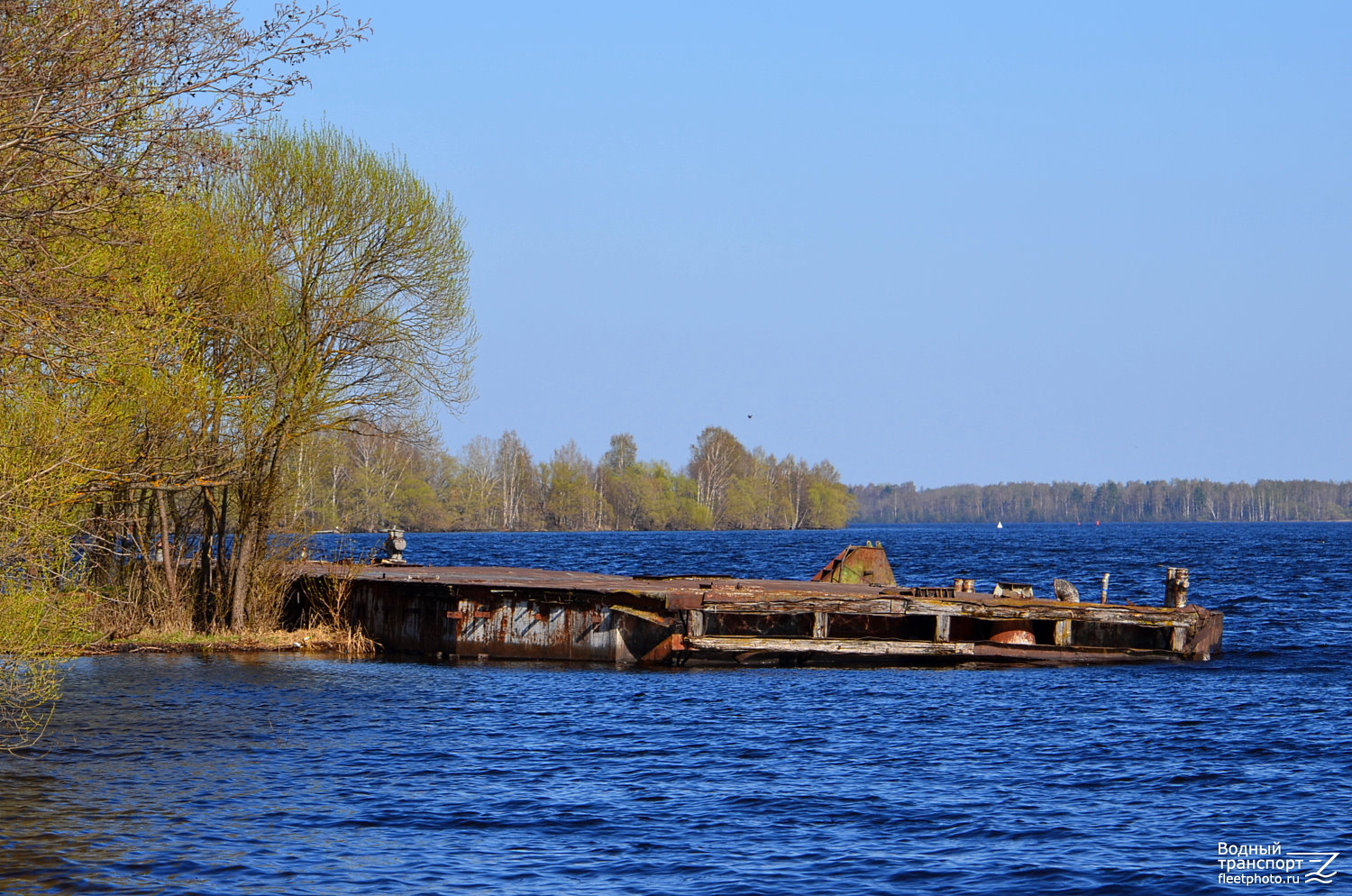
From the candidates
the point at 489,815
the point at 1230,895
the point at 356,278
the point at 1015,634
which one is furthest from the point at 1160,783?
the point at 356,278

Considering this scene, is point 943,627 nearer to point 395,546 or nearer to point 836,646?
point 836,646

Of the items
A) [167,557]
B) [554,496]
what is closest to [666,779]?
[167,557]

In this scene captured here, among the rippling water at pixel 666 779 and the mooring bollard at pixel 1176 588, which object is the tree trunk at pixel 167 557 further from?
the mooring bollard at pixel 1176 588

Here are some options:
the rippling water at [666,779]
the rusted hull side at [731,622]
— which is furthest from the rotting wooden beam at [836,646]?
the rippling water at [666,779]

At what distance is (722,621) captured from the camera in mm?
29297

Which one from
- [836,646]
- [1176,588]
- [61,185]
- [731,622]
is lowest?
[836,646]

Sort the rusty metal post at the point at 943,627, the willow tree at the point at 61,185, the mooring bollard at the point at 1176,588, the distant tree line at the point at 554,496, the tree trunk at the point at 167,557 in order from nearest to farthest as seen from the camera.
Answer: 1. the willow tree at the point at 61,185
2. the tree trunk at the point at 167,557
3. the rusty metal post at the point at 943,627
4. the mooring bollard at the point at 1176,588
5. the distant tree line at the point at 554,496

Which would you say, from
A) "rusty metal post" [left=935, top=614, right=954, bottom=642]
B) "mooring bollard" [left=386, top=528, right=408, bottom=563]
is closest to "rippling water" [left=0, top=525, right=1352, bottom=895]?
"rusty metal post" [left=935, top=614, right=954, bottom=642]

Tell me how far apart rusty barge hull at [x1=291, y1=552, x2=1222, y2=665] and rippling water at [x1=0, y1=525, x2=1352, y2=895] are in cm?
65

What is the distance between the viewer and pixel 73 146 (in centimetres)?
1179

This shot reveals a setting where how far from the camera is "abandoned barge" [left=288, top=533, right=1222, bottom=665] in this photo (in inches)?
1091

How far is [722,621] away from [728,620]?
17cm

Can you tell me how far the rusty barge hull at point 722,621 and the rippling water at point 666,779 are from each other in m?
0.65

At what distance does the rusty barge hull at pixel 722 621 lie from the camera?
2770cm
